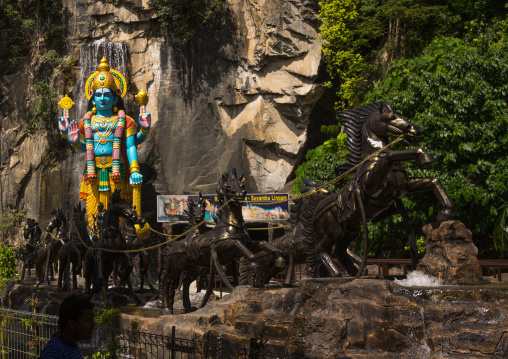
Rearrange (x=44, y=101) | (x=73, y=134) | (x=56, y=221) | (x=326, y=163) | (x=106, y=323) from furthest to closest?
(x=44, y=101) < (x=73, y=134) < (x=326, y=163) < (x=56, y=221) < (x=106, y=323)

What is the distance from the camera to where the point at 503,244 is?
12.3m

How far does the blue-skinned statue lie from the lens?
63.8 feet

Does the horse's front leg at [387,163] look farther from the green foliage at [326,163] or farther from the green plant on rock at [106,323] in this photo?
the green foliage at [326,163]

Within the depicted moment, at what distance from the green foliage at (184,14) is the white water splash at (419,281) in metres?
17.6

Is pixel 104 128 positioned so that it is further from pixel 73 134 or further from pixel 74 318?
pixel 74 318

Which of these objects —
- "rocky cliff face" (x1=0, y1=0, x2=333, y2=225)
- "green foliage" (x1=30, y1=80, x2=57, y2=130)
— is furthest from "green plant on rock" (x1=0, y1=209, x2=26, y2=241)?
"green foliage" (x1=30, y1=80, x2=57, y2=130)

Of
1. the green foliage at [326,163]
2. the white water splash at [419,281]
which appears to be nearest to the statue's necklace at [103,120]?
the green foliage at [326,163]

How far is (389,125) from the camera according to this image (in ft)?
27.3

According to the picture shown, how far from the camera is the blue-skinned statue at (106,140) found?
Answer: 1944cm

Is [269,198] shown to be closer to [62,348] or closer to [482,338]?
[482,338]

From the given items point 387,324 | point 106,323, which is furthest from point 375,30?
point 387,324

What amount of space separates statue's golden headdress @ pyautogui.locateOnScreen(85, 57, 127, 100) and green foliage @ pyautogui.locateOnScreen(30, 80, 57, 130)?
4764mm

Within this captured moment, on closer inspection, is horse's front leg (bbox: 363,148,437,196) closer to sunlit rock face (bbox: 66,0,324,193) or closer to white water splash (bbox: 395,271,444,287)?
white water splash (bbox: 395,271,444,287)

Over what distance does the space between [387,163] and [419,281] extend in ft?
5.11
